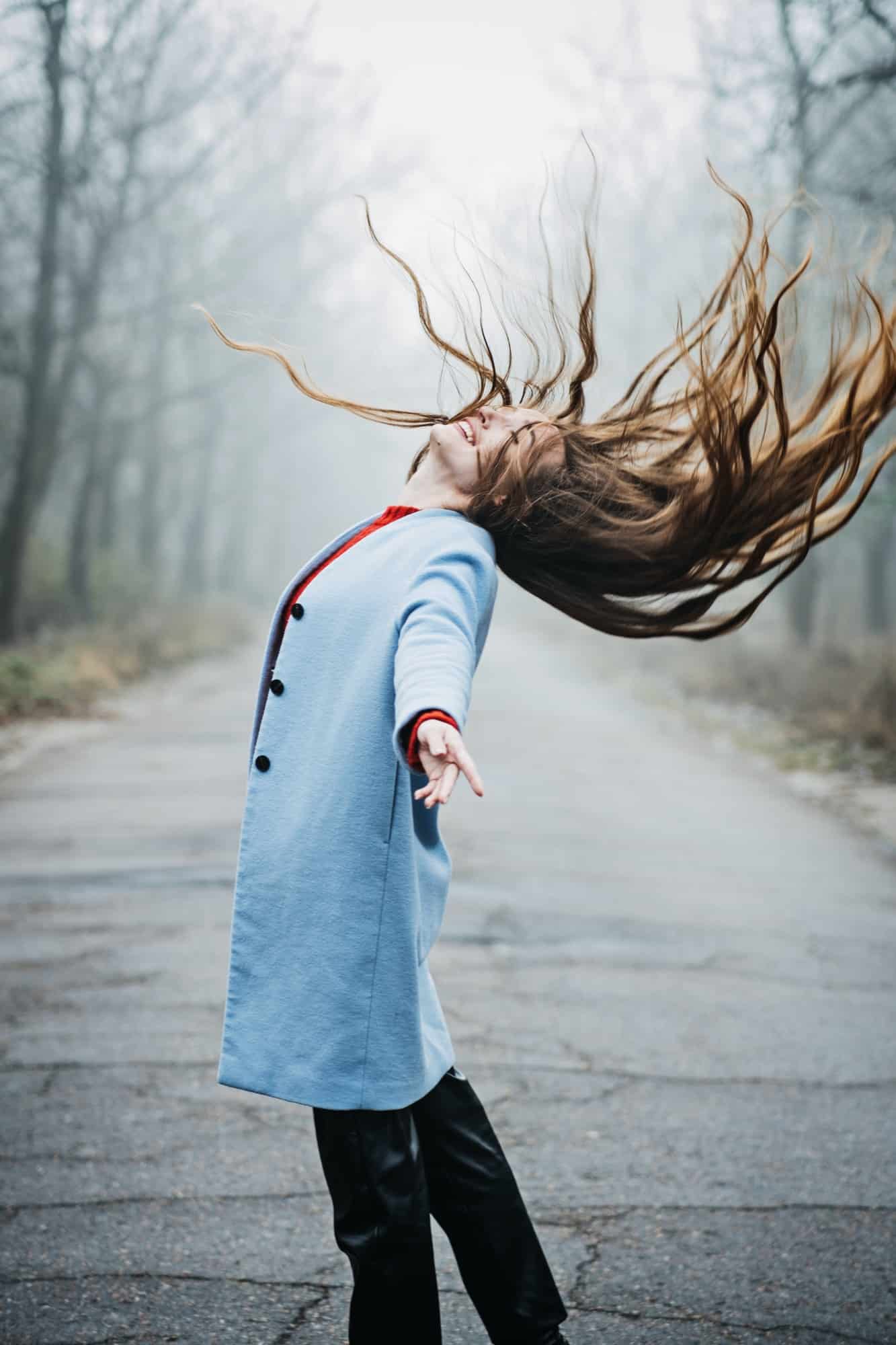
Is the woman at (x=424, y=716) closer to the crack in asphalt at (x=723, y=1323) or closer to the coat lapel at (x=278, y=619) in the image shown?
the coat lapel at (x=278, y=619)

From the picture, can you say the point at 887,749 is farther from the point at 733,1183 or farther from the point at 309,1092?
the point at 309,1092

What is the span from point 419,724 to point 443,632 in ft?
0.75

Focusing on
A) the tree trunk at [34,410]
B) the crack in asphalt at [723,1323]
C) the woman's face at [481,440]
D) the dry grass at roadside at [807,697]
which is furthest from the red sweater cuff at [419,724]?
the tree trunk at [34,410]

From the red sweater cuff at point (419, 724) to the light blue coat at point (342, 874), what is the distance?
0.25 metres

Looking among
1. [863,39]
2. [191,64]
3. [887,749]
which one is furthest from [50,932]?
[863,39]

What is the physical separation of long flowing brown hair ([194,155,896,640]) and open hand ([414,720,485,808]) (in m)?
0.66

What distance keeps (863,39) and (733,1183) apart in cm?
1853

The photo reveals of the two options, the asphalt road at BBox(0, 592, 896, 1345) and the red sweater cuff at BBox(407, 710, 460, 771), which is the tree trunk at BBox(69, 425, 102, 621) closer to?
the asphalt road at BBox(0, 592, 896, 1345)

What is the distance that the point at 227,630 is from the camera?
26062 millimetres

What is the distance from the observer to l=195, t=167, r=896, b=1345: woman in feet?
7.10

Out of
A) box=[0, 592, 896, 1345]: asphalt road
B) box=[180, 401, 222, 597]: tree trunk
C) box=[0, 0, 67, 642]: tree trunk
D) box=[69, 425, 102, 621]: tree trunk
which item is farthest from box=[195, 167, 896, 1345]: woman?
box=[180, 401, 222, 597]: tree trunk

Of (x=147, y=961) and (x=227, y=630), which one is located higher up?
(x=147, y=961)

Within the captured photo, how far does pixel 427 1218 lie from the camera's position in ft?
7.31

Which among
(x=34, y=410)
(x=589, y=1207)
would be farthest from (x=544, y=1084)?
(x=34, y=410)
